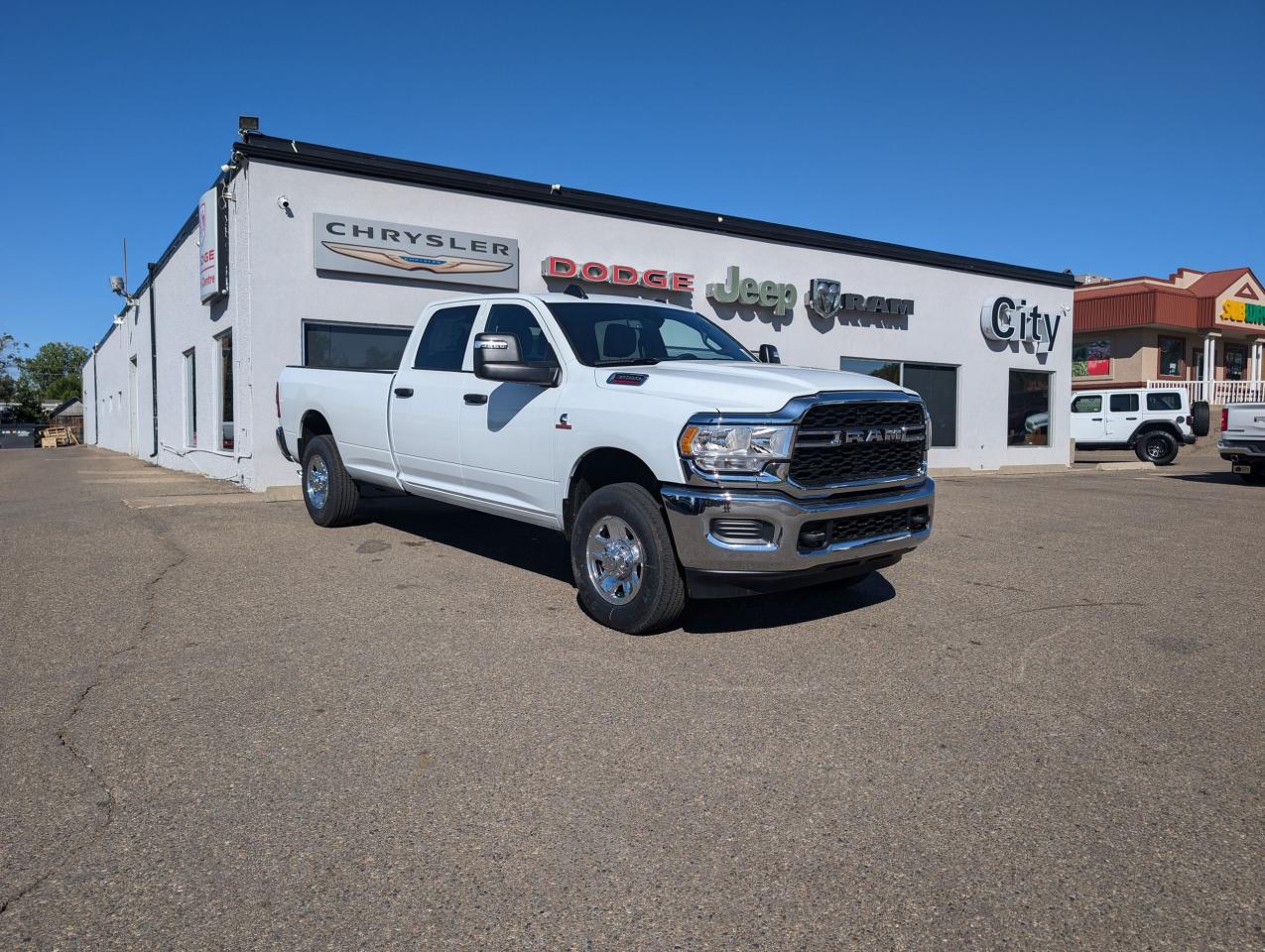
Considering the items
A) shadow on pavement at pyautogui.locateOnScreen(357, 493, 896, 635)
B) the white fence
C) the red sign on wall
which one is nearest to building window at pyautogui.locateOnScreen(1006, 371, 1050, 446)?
the red sign on wall

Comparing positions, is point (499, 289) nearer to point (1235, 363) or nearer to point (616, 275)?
point (616, 275)

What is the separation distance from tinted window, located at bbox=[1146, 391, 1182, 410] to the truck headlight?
23776mm

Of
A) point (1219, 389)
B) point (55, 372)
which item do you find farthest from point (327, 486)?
point (55, 372)

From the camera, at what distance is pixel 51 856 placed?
2.74 metres

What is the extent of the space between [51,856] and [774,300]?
14.1 m

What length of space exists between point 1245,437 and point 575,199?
11.9 metres

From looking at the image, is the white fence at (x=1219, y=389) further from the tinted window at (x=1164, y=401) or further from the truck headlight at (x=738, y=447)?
the truck headlight at (x=738, y=447)

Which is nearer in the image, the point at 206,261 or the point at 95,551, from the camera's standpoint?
the point at 95,551

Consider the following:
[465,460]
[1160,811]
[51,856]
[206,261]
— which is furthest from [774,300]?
[51,856]

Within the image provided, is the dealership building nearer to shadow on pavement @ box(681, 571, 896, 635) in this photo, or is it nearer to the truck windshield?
the truck windshield

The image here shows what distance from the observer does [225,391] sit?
13609 millimetres

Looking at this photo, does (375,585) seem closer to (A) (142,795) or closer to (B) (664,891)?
(A) (142,795)

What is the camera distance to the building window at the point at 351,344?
1175 centimetres

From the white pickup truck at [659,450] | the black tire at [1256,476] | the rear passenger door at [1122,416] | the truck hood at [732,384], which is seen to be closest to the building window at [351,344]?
the white pickup truck at [659,450]
